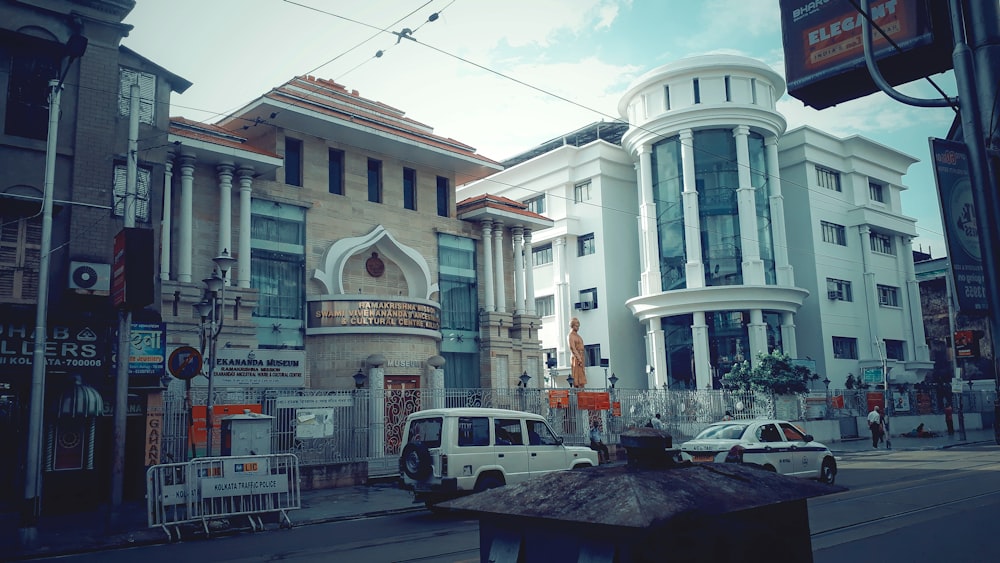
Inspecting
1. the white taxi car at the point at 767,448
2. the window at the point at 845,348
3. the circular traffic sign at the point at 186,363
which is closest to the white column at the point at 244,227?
the circular traffic sign at the point at 186,363

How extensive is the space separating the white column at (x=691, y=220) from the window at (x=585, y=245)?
6.11 meters

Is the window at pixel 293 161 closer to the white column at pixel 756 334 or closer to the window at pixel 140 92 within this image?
the window at pixel 140 92

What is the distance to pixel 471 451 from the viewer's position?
14625mm

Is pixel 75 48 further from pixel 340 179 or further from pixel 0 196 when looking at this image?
pixel 340 179

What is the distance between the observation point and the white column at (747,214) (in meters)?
40.9

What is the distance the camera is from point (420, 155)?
30078 millimetres

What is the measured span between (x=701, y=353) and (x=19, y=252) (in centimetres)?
3279

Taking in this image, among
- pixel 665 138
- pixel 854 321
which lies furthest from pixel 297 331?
pixel 854 321

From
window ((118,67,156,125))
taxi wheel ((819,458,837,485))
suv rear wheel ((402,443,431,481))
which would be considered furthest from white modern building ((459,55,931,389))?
window ((118,67,156,125))

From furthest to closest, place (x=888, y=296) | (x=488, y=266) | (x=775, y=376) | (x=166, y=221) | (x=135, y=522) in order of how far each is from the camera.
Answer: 1. (x=888, y=296)
2. (x=775, y=376)
3. (x=488, y=266)
4. (x=166, y=221)
5. (x=135, y=522)

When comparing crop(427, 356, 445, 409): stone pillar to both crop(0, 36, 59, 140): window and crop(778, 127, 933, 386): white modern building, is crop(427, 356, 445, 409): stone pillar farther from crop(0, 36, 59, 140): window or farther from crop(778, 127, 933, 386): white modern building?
crop(778, 127, 933, 386): white modern building

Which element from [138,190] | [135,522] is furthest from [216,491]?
[138,190]

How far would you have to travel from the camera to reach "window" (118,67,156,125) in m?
18.5

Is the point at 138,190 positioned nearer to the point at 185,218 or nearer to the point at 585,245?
the point at 185,218
